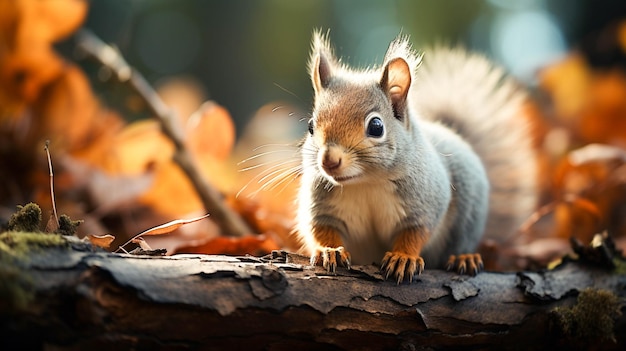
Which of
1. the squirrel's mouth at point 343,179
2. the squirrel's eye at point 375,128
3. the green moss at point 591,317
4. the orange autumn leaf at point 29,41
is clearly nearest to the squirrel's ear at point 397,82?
the squirrel's eye at point 375,128

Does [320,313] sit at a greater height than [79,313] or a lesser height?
greater

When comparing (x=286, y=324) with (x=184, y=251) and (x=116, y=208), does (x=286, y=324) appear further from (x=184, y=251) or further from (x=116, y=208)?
(x=116, y=208)

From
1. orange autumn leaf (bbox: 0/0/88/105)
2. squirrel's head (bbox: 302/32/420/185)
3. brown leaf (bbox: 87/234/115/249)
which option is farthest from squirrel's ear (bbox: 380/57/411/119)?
orange autumn leaf (bbox: 0/0/88/105)

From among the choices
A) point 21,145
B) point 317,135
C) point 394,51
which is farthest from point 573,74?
point 21,145

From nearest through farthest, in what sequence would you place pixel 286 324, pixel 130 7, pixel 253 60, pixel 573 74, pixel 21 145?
pixel 286 324 < pixel 21 145 < pixel 573 74 < pixel 130 7 < pixel 253 60

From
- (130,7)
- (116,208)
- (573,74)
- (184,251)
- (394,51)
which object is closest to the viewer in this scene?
(184,251)

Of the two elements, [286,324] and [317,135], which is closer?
[286,324]

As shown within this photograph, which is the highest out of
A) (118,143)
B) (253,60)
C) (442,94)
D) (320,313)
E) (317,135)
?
(253,60)
